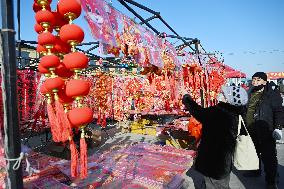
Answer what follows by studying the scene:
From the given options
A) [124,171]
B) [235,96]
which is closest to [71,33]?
[235,96]

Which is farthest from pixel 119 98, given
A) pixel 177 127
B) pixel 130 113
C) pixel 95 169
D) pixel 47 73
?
pixel 47 73

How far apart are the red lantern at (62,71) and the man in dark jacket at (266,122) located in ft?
12.6

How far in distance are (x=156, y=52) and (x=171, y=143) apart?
3.52m

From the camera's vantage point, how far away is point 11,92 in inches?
62.2

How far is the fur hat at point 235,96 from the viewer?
3.12m

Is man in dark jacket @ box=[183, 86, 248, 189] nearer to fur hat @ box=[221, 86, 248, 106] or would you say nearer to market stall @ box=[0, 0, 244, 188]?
fur hat @ box=[221, 86, 248, 106]

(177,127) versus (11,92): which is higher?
(11,92)

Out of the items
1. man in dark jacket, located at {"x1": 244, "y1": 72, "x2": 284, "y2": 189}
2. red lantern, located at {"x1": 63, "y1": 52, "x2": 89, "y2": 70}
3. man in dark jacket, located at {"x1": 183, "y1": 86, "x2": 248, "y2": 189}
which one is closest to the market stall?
red lantern, located at {"x1": 63, "y1": 52, "x2": 89, "y2": 70}

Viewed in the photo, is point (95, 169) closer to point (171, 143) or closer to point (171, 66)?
point (171, 66)

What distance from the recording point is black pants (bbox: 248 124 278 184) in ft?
14.6

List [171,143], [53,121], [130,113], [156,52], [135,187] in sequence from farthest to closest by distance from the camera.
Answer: [130,113] < [171,143] < [156,52] < [135,187] < [53,121]

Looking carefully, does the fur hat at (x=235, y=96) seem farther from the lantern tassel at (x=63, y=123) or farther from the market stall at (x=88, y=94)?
the lantern tassel at (x=63, y=123)

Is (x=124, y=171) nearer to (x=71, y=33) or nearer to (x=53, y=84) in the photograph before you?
(x=53, y=84)

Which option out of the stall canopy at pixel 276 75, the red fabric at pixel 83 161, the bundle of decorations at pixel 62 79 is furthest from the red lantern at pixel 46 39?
the stall canopy at pixel 276 75
